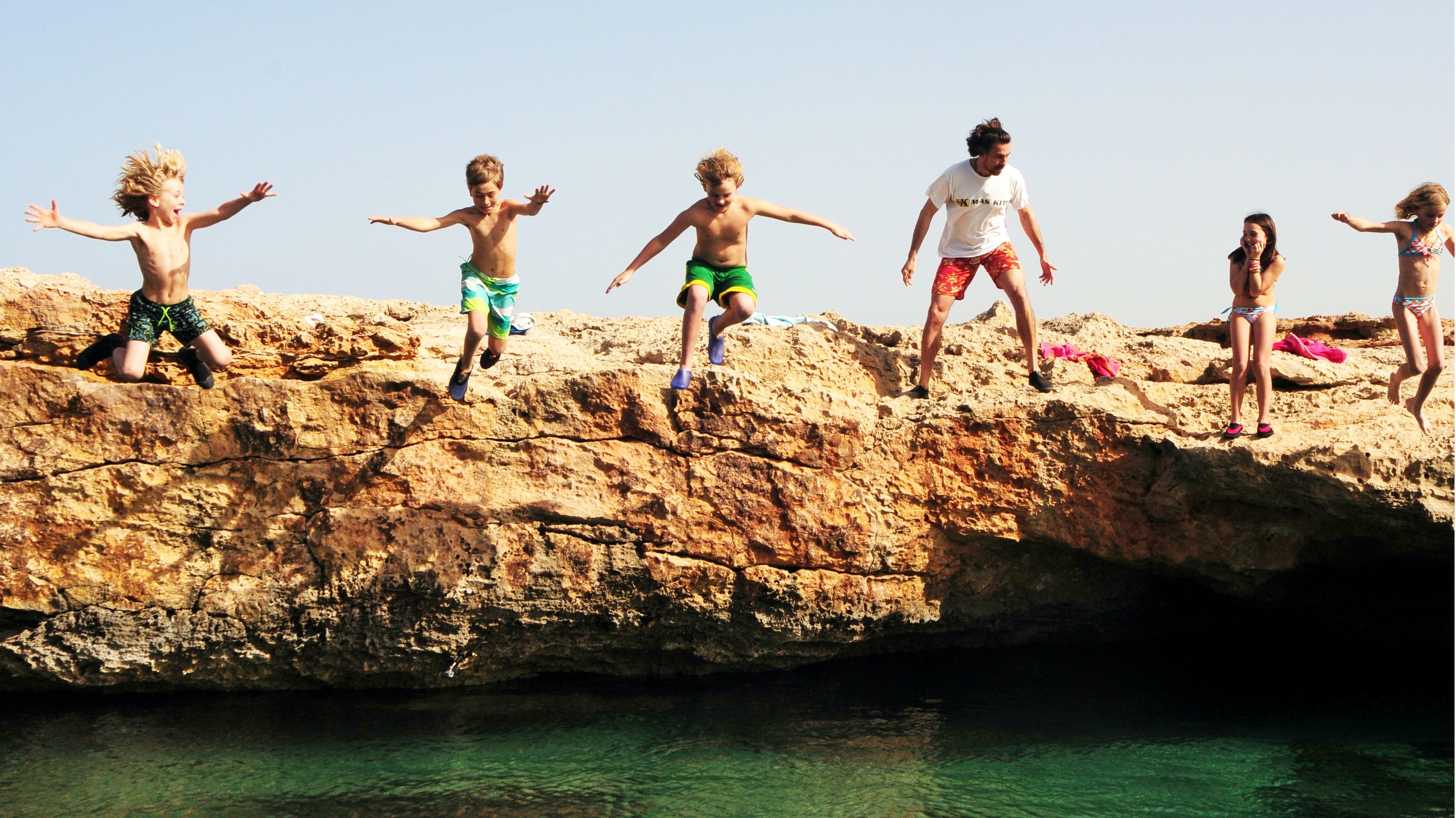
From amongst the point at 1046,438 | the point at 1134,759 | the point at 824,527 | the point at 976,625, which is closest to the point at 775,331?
the point at 824,527

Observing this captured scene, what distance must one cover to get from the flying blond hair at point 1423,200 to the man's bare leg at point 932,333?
7.85 ft

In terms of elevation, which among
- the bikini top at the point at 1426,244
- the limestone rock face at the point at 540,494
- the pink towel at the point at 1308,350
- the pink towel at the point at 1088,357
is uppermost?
the bikini top at the point at 1426,244

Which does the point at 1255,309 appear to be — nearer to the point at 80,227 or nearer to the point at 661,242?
the point at 661,242

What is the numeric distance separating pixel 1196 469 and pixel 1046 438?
32.0 inches

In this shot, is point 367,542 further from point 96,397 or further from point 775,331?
point 775,331

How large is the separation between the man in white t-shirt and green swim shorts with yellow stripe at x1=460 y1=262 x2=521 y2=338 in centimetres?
225

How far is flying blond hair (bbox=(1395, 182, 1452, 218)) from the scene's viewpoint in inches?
226

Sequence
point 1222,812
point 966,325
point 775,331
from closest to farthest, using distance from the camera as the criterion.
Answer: point 1222,812 < point 775,331 < point 966,325

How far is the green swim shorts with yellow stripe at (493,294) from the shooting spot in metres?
5.93

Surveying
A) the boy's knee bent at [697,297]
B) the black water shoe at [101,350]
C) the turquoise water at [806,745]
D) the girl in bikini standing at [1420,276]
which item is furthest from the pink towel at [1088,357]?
the black water shoe at [101,350]

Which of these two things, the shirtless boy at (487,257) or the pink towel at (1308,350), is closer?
the shirtless boy at (487,257)

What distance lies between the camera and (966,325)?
747 centimetres

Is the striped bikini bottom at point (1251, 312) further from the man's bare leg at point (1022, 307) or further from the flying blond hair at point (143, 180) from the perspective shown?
the flying blond hair at point (143, 180)

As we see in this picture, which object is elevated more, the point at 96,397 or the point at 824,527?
the point at 96,397
